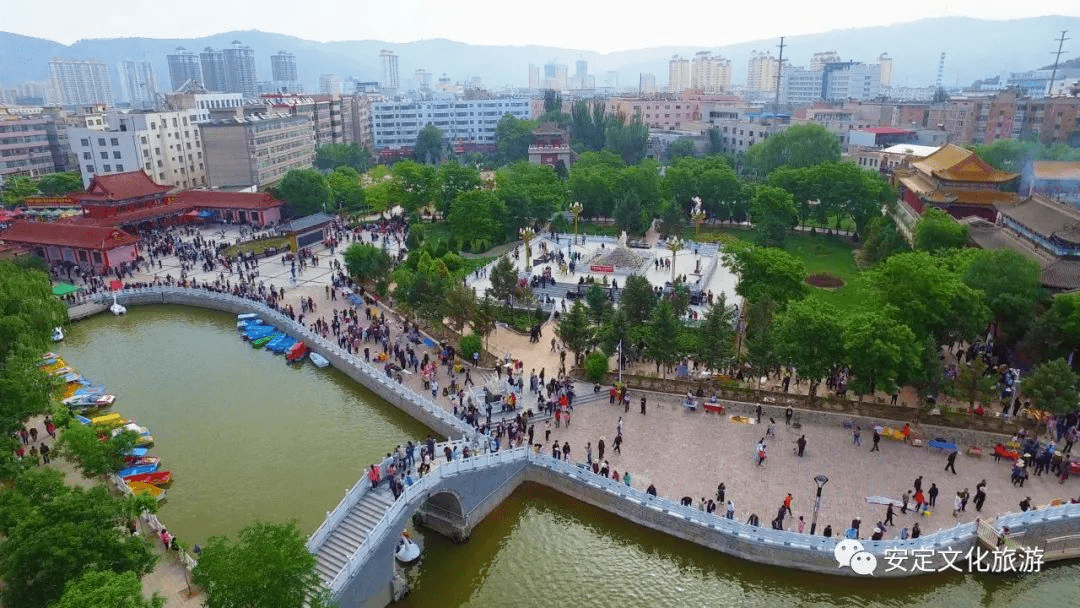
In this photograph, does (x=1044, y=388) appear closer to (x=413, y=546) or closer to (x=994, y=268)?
(x=994, y=268)

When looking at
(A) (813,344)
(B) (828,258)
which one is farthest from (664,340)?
(B) (828,258)

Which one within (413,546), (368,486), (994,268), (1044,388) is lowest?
(413,546)

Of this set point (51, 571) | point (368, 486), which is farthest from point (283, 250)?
point (51, 571)

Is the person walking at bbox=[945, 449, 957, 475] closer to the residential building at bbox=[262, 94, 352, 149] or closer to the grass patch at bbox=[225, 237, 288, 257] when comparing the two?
the grass patch at bbox=[225, 237, 288, 257]

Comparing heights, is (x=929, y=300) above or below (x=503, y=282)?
above

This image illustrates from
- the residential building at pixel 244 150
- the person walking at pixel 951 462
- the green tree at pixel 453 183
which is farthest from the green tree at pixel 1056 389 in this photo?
the residential building at pixel 244 150

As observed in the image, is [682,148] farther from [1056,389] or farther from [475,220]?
[1056,389]

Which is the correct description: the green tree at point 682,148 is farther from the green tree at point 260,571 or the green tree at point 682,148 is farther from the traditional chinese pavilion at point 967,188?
the green tree at point 260,571
